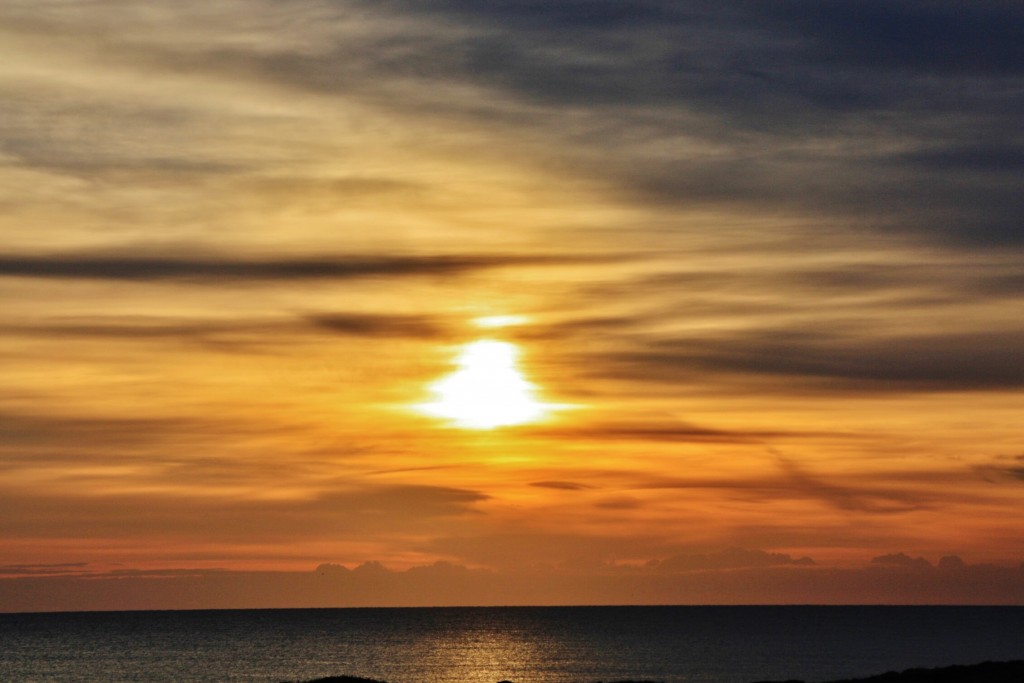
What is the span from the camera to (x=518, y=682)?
6476 inches

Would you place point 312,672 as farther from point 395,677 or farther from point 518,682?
point 518,682

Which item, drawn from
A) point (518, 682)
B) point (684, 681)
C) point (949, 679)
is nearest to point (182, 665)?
point (518, 682)

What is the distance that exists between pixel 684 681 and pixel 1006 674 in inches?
4206

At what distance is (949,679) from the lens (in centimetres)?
5228

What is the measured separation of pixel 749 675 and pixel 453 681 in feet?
123

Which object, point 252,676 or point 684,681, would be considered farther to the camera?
point 252,676

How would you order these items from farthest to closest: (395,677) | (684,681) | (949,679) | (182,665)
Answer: (182,665) → (395,677) → (684,681) → (949,679)

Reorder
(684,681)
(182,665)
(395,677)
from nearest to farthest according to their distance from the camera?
1. (684,681)
2. (395,677)
3. (182,665)

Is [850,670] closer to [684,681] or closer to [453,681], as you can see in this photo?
[684,681]

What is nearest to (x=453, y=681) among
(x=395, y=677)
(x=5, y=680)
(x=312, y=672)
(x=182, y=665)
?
(x=395, y=677)

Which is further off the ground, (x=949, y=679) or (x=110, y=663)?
(x=110, y=663)

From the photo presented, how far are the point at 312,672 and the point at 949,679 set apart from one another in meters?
133

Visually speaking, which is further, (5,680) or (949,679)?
(5,680)

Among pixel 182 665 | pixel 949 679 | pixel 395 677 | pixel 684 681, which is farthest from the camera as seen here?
pixel 182 665
